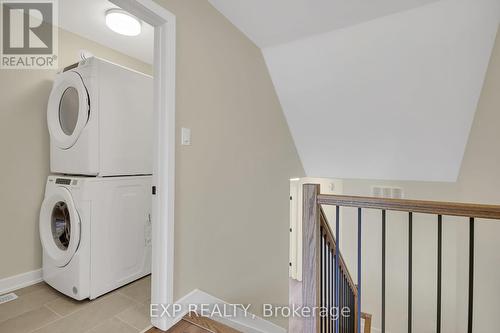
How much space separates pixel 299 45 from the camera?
2.34 meters

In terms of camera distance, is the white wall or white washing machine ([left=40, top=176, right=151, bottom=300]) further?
the white wall

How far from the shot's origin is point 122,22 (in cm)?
200

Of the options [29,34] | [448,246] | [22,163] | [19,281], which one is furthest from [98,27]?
[448,246]

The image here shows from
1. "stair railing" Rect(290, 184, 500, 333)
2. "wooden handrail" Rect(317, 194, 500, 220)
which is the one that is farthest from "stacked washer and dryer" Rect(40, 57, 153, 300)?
"wooden handrail" Rect(317, 194, 500, 220)

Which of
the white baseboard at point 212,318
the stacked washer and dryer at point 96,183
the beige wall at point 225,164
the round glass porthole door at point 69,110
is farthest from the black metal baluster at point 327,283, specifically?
the round glass porthole door at point 69,110

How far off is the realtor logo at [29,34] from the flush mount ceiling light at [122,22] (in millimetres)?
386

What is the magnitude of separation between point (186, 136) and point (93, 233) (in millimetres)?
936

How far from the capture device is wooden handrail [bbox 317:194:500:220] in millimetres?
1017

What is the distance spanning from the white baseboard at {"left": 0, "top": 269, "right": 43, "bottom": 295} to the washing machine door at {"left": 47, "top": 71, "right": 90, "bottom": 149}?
3.38 feet

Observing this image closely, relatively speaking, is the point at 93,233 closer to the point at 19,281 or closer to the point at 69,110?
the point at 19,281

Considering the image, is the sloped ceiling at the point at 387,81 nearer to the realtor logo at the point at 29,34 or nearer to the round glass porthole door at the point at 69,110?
the round glass porthole door at the point at 69,110

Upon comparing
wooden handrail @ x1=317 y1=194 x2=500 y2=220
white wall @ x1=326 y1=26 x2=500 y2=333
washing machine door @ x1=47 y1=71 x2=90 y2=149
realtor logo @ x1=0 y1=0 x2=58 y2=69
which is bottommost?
white wall @ x1=326 y1=26 x2=500 y2=333

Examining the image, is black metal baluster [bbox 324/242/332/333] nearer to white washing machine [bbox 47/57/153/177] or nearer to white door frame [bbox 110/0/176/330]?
white door frame [bbox 110/0/176/330]

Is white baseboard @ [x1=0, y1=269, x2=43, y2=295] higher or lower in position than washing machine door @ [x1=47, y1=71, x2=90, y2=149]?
lower
